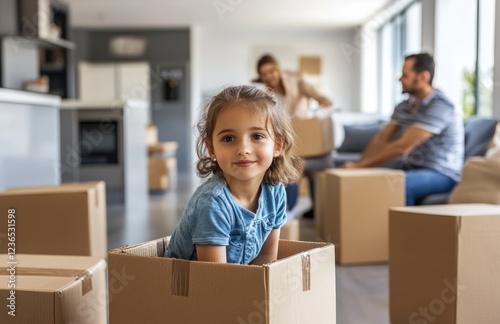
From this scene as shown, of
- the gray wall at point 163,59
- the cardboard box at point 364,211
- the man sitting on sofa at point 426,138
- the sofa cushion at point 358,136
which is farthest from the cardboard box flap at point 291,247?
the gray wall at point 163,59

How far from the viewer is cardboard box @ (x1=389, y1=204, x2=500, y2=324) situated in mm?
2035

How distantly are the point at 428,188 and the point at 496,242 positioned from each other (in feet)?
4.65

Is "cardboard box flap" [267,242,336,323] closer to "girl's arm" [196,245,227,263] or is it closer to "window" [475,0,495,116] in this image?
"girl's arm" [196,245,227,263]

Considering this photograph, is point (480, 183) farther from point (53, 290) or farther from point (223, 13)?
point (223, 13)

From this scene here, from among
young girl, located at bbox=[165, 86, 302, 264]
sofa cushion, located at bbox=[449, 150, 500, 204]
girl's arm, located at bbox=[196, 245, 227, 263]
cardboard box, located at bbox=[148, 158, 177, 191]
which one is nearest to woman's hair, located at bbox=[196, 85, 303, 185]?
young girl, located at bbox=[165, 86, 302, 264]

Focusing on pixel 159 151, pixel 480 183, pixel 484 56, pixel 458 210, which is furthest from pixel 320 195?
pixel 159 151

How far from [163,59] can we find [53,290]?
10677 mm

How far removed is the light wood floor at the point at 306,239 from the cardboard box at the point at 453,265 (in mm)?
277

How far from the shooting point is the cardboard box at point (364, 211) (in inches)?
133

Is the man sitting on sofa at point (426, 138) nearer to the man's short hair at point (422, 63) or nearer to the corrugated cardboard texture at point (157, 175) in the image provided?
the man's short hair at point (422, 63)

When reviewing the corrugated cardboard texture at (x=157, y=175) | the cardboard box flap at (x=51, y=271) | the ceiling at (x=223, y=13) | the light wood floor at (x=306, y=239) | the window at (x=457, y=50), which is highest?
the ceiling at (x=223, y=13)

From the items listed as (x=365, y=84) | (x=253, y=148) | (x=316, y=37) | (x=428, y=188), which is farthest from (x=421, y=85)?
(x=316, y=37)

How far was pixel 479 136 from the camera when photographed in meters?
3.84

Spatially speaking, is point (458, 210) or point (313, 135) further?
point (313, 135)
